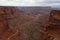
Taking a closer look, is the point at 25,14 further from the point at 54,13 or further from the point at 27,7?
the point at 54,13

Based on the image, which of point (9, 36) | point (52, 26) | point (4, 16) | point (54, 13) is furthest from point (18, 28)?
point (54, 13)

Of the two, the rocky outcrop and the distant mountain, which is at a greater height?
the distant mountain

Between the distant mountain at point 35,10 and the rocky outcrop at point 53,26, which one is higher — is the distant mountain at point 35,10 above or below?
above

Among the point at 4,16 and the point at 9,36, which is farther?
the point at 4,16

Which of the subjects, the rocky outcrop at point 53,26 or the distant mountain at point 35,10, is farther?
the distant mountain at point 35,10

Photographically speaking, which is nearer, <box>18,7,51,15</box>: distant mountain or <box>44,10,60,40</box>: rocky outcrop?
<box>44,10,60,40</box>: rocky outcrop

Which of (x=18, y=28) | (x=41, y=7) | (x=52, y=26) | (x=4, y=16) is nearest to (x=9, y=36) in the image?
(x=18, y=28)

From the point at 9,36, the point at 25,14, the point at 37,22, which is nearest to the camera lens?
the point at 9,36

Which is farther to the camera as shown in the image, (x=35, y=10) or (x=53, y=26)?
(x=35, y=10)

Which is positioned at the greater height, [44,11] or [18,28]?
[44,11]

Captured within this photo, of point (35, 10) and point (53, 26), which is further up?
point (35, 10)

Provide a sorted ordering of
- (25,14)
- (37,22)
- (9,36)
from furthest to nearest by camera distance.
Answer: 1. (25,14)
2. (37,22)
3. (9,36)
